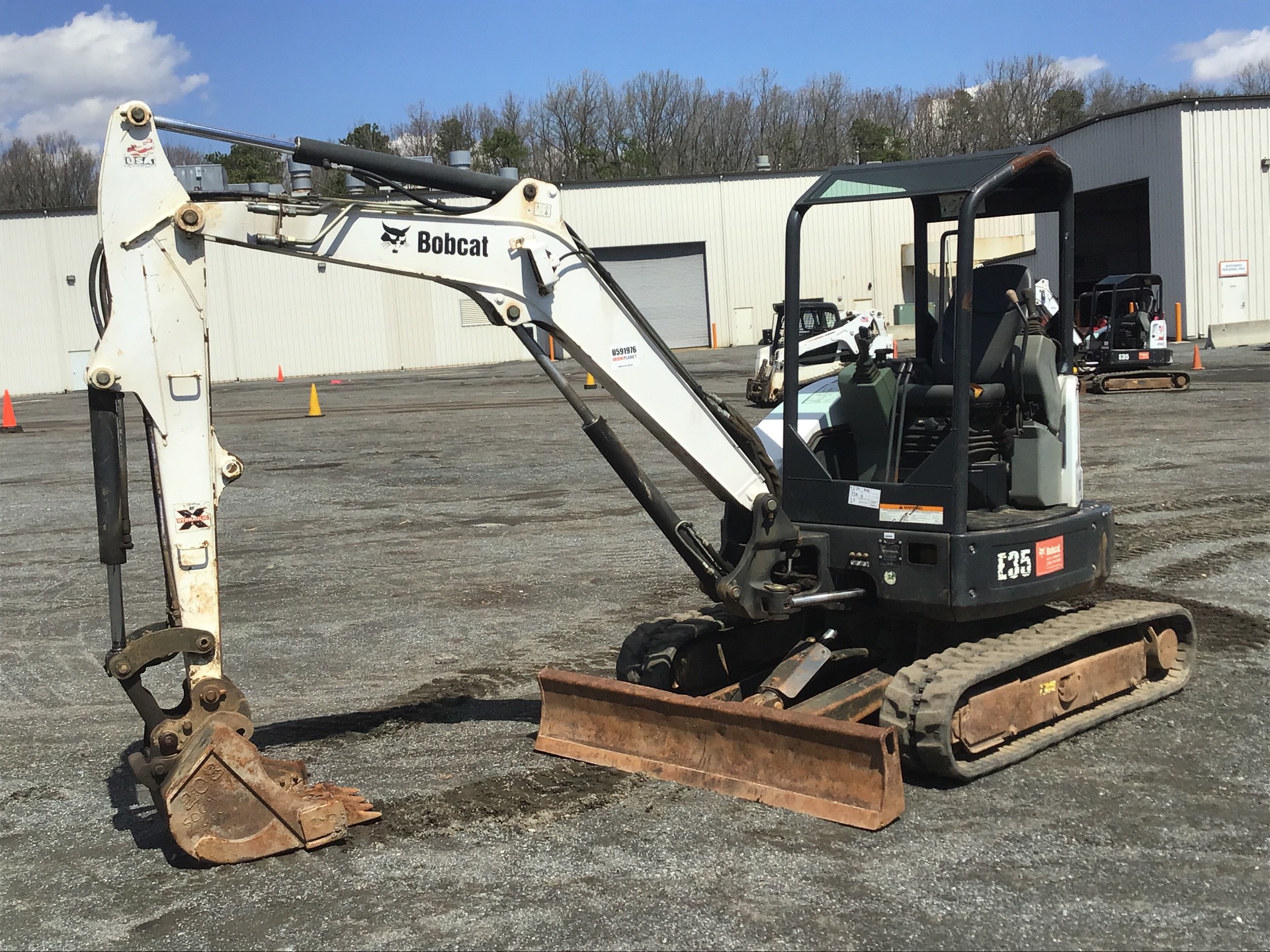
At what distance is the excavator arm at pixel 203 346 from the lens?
213 inches

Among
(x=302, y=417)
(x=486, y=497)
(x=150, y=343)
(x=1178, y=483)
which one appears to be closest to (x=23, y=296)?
(x=302, y=417)

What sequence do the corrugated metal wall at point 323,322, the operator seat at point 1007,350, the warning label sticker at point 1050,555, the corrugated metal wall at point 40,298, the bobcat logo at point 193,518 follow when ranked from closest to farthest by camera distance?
the bobcat logo at point 193,518, the warning label sticker at point 1050,555, the operator seat at point 1007,350, the corrugated metal wall at point 40,298, the corrugated metal wall at point 323,322

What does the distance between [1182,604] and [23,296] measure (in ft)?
144

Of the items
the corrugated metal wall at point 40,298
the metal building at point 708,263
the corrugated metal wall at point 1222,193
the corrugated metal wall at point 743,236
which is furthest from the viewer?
the corrugated metal wall at point 743,236

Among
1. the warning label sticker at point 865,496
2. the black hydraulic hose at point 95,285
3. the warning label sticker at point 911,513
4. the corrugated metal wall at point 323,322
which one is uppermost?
the corrugated metal wall at point 323,322

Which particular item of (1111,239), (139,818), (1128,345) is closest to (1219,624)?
(139,818)

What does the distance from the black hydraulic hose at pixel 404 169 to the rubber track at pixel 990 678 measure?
3.20m

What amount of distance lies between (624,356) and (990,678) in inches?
98.3

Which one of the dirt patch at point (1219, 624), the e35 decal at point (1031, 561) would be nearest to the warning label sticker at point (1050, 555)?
the e35 decal at point (1031, 561)

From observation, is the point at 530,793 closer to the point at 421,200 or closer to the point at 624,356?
the point at 624,356

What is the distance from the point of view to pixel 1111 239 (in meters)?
51.0

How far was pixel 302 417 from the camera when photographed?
1070 inches

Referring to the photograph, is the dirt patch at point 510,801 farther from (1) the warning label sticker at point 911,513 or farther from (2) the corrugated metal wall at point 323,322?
(2) the corrugated metal wall at point 323,322

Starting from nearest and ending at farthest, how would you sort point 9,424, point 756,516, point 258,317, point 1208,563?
point 756,516 < point 1208,563 < point 9,424 < point 258,317
